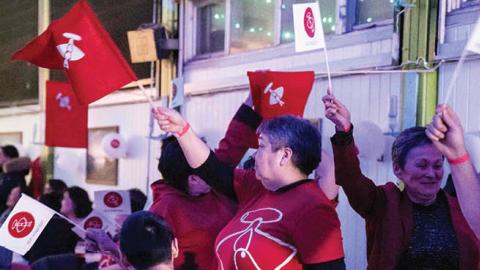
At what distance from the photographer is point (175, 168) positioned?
3.30 metres

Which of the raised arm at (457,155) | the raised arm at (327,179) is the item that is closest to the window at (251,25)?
the raised arm at (327,179)

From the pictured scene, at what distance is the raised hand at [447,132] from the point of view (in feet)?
5.96

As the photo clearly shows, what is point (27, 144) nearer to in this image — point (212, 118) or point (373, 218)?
point (212, 118)

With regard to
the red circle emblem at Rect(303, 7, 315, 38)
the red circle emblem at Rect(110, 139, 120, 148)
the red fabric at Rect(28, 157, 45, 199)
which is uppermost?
the red circle emblem at Rect(303, 7, 315, 38)

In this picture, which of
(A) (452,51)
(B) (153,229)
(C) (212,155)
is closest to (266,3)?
(A) (452,51)

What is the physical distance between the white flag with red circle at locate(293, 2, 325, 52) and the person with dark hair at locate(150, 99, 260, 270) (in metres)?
0.52

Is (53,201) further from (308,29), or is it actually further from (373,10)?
(308,29)

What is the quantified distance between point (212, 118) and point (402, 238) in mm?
4320

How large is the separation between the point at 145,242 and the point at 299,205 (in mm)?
550

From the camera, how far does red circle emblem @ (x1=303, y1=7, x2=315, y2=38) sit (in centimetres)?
324

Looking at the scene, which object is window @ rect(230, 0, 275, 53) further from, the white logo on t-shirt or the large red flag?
the white logo on t-shirt

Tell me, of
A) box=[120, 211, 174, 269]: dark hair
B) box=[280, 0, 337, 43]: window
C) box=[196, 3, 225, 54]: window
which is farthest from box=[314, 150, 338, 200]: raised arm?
box=[196, 3, 225, 54]: window

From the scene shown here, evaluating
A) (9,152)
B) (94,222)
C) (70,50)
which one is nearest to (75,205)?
(94,222)

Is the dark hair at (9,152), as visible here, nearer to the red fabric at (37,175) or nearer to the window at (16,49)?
the red fabric at (37,175)
